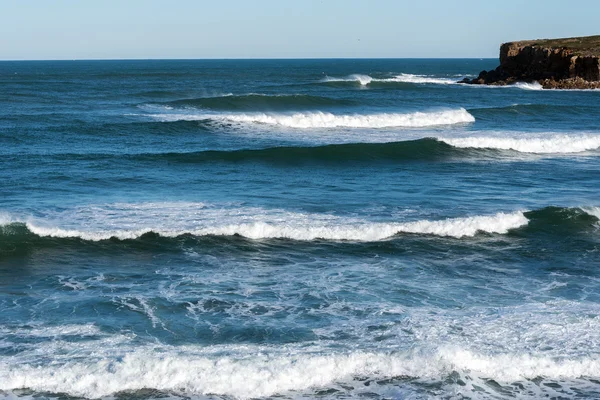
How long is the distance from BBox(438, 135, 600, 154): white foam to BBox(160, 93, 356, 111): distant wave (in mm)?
13708

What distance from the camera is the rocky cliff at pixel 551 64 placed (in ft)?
179

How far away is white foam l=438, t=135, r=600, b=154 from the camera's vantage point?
24531 millimetres

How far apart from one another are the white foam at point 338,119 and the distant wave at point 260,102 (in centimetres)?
391

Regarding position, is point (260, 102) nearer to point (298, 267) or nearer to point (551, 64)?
point (298, 267)

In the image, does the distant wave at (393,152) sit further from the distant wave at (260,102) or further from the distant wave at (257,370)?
the distant wave at (257,370)

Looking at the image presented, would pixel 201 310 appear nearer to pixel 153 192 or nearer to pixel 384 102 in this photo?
pixel 153 192

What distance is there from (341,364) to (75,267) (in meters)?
5.48

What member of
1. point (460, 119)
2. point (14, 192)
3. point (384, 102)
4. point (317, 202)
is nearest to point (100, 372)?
point (317, 202)

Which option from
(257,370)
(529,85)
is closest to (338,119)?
(257,370)

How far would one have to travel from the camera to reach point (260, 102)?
1540 inches

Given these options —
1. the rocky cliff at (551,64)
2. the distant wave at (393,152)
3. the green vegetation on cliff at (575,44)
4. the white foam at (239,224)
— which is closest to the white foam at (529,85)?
the rocky cliff at (551,64)

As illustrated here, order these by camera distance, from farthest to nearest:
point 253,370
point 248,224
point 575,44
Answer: point 575,44, point 248,224, point 253,370

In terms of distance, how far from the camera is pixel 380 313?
9828 mm

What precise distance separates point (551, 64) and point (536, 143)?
118 feet
